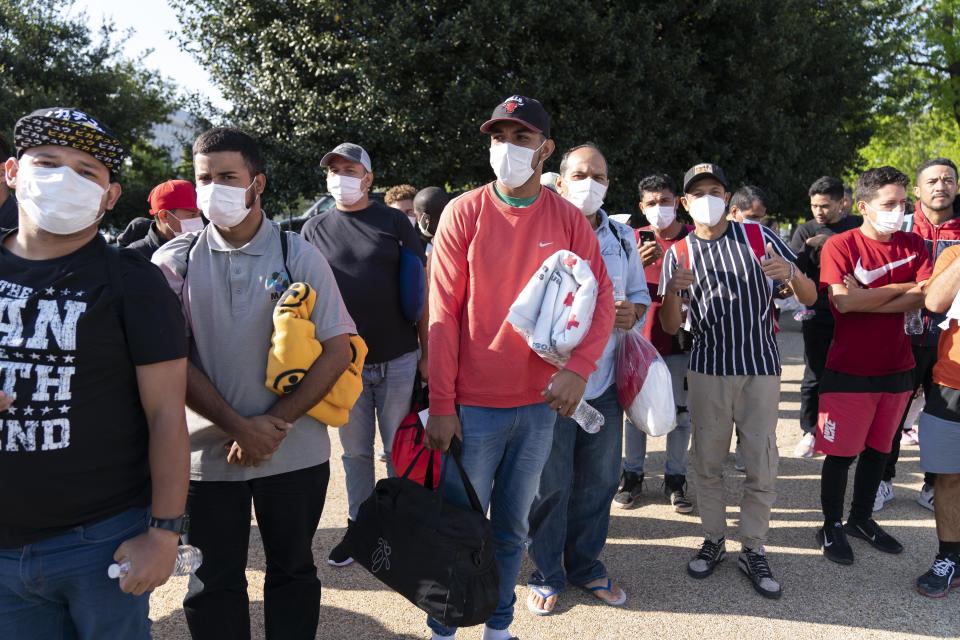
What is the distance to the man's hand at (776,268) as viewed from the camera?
11.8ft

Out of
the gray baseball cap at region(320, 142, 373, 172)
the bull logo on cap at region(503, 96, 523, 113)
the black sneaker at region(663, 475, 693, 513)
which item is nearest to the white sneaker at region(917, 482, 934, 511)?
the black sneaker at region(663, 475, 693, 513)

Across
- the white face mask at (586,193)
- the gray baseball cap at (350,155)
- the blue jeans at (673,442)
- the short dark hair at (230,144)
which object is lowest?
the blue jeans at (673,442)

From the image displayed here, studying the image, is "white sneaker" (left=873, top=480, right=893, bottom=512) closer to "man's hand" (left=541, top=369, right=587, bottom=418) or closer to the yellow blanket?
"man's hand" (left=541, top=369, right=587, bottom=418)

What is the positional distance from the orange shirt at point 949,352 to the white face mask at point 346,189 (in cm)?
321

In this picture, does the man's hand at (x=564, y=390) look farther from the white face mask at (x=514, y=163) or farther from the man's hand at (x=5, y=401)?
the man's hand at (x=5, y=401)

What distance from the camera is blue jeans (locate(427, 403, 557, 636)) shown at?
9.25 ft

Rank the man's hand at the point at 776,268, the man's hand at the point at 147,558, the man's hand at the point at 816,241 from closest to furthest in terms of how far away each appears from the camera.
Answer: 1. the man's hand at the point at 147,558
2. the man's hand at the point at 776,268
3. the man's hand at the point at 816,241

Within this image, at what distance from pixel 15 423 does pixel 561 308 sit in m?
1.76

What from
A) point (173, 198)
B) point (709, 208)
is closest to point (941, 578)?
point (709, 208)

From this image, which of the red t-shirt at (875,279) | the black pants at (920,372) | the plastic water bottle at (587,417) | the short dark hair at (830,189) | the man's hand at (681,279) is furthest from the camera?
the short dark hair at (830,189)

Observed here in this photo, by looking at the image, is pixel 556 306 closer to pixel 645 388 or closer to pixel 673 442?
pixel 645 388

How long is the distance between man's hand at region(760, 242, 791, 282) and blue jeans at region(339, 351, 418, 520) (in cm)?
200

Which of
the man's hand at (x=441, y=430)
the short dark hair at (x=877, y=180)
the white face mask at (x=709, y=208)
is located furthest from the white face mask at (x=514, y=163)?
the short dark hair at (x=877, y=180)

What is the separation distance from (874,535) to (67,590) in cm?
429
